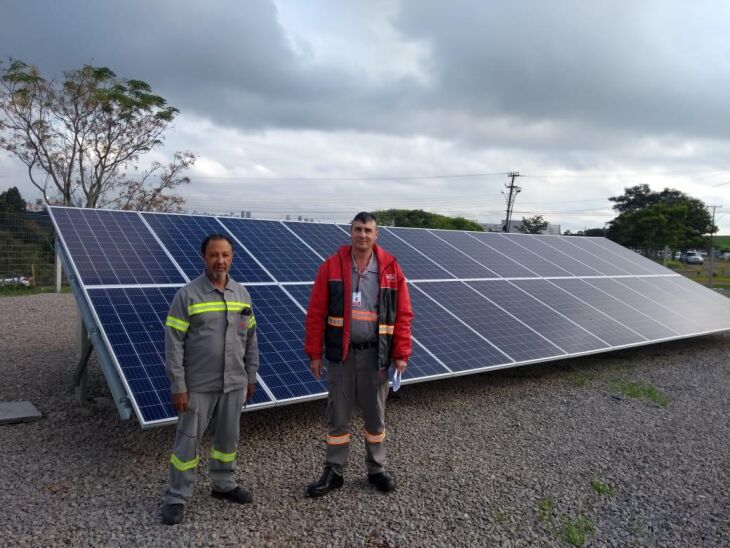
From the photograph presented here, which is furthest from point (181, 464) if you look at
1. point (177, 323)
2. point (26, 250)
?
point (26, 250)

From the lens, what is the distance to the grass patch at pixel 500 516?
4.11m

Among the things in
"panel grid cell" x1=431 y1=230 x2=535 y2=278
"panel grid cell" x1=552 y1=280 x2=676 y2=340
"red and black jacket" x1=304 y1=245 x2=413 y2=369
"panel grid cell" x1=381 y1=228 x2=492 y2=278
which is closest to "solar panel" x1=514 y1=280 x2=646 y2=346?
"panel grid cell" x1=552 y1=280 x2=676 y2=340

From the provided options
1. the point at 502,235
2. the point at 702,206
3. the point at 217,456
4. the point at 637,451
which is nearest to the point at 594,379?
the point at 637,451

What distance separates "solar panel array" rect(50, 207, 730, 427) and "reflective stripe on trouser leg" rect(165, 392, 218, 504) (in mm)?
460

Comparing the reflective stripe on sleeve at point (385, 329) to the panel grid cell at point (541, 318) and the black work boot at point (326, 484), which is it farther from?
the panel grid cell at point (541, 318)

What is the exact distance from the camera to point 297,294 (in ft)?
21.6

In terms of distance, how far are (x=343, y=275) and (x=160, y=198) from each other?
66.2 feet

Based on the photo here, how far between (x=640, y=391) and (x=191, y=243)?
6.63 meters

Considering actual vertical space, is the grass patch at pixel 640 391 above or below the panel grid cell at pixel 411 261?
below

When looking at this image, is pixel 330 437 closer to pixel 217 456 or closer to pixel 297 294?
pixel 217 456

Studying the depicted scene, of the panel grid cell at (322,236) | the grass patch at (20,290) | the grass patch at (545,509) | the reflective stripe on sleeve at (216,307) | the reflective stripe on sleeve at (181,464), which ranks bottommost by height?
the grass patch at (20,290)

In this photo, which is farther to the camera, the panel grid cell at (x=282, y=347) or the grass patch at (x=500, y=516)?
the panel grid cell at (x=282, y=347)

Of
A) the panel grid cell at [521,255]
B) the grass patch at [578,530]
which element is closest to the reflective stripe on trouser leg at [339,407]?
the grass patch at [578,530]

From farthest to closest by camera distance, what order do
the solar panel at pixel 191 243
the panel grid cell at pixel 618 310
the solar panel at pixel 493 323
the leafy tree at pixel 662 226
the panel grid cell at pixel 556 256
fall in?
the leafy tree at pixel 662 226
the panel grid cell at pixel 556 256
the panel grid cell at pixel 618 310
the solar panel at pixel 493 323
the solar panel at pixel 191 243
